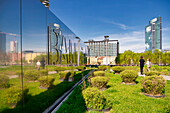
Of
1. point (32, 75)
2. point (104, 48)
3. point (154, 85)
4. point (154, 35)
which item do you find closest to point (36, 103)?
point (32, 75)

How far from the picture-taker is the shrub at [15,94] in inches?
83.2

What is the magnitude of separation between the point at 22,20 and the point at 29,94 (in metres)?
1.68

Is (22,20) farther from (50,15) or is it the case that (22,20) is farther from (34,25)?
(50,15)

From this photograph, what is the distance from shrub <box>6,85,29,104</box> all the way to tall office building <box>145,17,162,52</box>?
421ft

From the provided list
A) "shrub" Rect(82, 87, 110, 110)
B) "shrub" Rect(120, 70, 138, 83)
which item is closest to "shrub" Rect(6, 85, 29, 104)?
"shrub" Rect(82, 87, 110, 110)

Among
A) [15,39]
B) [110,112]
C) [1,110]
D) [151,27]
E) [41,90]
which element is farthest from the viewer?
[151,27]

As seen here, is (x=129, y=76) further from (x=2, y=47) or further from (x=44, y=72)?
(x=2, y=47)

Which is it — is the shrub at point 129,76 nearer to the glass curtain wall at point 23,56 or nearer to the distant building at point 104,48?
the glass curtain wall at point 23,56

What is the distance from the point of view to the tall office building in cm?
11488

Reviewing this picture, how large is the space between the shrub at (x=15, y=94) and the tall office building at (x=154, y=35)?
128m

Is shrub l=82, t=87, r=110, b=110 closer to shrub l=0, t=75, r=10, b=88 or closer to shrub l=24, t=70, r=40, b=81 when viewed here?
shrub l=24, t=70, r=40, b=81

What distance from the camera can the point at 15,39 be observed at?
2.29m

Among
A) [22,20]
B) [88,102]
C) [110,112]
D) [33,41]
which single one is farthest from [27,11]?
[110,112]

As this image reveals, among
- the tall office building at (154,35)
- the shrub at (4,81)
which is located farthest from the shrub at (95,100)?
the tall office building at (154,35)
